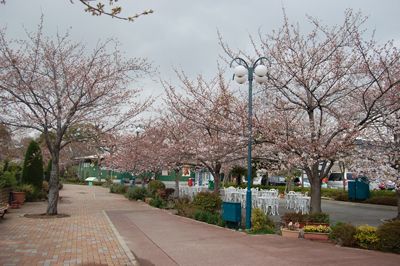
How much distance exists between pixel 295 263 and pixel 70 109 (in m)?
10.5

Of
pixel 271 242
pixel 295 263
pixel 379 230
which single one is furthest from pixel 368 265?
pixel 271 242

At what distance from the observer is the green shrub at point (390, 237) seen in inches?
349

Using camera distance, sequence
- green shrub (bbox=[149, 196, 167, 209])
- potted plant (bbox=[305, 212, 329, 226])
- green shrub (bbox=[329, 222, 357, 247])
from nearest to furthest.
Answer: green shrub (bbox=[329, 222, 357, 247]) → potted plant (bbox=[305, 212, 329, 226]) → green shrub (bbox=[149, 196, 167, 209])

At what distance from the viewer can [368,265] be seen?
24.9 feet

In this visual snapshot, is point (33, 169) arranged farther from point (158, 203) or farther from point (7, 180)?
point (158, 203)

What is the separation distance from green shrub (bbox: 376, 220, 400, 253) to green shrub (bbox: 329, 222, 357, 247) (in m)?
0.61

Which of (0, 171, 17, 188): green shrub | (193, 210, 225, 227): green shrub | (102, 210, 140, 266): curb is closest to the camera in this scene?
(102, 210, 140, 266): curb

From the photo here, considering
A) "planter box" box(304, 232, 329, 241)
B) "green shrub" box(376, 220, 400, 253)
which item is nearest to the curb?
"planter box" box(304, 232, 329, 241)

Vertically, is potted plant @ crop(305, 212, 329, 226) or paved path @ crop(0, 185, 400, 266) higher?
potted plant @ crop(305, 212, 329, 226)

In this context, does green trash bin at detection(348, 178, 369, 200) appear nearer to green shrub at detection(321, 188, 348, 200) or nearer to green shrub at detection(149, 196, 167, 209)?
green shrub at detection(321, 188, 348, 200)

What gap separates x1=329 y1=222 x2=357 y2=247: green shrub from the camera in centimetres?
960

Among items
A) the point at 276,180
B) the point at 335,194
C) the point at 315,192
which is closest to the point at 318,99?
the point at 315,192

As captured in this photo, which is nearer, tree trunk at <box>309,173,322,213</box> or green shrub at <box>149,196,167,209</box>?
tree trunk at <box>309,173,322,213</box>

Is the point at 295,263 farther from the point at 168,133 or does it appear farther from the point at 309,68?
the point at 168,133
